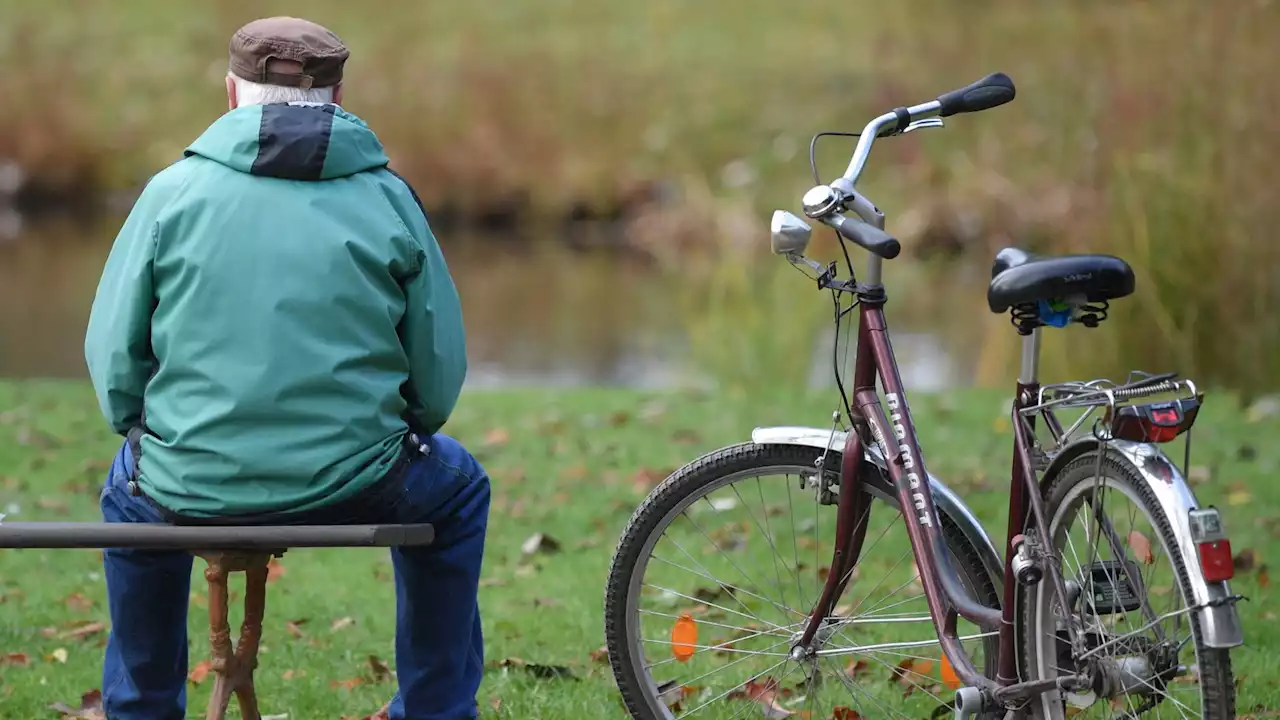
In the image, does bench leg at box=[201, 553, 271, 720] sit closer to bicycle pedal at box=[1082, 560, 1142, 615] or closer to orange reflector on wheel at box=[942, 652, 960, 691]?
orange reflector on wheel at box=[942, 652, 960, 691]

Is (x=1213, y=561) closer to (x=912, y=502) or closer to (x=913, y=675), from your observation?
(x=912, y=502)

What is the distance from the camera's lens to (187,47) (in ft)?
93.9

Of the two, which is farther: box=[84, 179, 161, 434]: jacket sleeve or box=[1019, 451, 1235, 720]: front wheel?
box=[84, 179, 161, 434]: jacket sleeve

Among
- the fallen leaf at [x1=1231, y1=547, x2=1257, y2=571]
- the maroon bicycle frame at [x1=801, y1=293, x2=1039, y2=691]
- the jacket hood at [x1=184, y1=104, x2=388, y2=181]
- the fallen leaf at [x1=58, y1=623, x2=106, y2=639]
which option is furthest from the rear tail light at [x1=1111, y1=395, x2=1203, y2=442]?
the fallen leaf at [x1=58, y1=623, x2=106, y2=639]

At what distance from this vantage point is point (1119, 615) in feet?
9.75

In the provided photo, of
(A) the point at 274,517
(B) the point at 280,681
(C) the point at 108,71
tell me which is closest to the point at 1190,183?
(B) the point at 280,681

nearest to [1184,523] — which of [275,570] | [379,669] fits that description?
[379,669]

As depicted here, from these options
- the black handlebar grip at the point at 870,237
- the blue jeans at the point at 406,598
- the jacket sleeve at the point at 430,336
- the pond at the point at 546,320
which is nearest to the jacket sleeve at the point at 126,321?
the blue jeans at the point at 406,598

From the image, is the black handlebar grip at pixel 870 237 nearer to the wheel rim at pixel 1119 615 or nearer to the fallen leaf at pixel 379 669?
the wheel rim at pixel 1119 615

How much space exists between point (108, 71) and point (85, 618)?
24.2 metres

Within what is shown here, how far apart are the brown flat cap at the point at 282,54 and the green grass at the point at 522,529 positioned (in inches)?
62.0

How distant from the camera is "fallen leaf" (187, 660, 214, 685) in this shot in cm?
428

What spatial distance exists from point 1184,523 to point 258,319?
1.62 meters

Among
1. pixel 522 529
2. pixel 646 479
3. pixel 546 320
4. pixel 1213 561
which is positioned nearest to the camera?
pixel 1213 561
